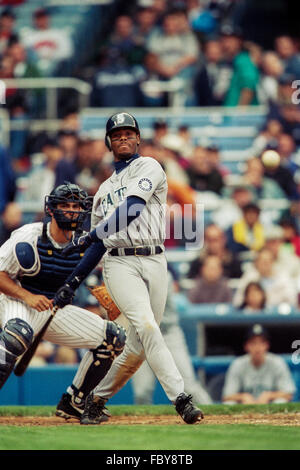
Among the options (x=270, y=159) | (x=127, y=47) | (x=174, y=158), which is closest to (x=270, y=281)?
(x=270, y=159)

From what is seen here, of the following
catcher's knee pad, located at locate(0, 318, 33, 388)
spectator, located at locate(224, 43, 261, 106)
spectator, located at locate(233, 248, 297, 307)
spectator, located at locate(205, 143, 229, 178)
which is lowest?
catcher's knee pad, located at locate(0, 318, 33, 388)

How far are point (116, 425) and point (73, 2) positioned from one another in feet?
41.4

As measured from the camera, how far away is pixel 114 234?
6.75m

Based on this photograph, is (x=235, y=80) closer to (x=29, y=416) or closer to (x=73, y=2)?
(x=73, y=2)

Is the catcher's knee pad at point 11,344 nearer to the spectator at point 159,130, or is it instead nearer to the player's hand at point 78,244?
the player's hand at point 78,244

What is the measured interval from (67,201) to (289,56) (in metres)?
8.31

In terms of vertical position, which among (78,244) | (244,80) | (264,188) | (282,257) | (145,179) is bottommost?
(78,244)

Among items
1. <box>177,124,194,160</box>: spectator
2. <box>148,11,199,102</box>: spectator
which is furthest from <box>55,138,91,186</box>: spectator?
<box>148,11,199,102</box>: spectator

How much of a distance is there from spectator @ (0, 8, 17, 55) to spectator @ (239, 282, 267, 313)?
7.05 meters

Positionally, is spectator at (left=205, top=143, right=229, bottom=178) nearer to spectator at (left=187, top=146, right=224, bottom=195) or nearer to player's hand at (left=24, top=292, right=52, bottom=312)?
spectator at (left=187, top=146, right=224, bottom=195)

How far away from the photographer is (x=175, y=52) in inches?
602

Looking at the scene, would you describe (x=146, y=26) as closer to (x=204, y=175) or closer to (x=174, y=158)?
(x=174, y=158)

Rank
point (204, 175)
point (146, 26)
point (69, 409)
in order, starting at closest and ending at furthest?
1. point (69, 409)
2. point (204, 175)
3. point (146, 26)

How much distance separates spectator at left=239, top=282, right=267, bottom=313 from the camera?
10.2 m
